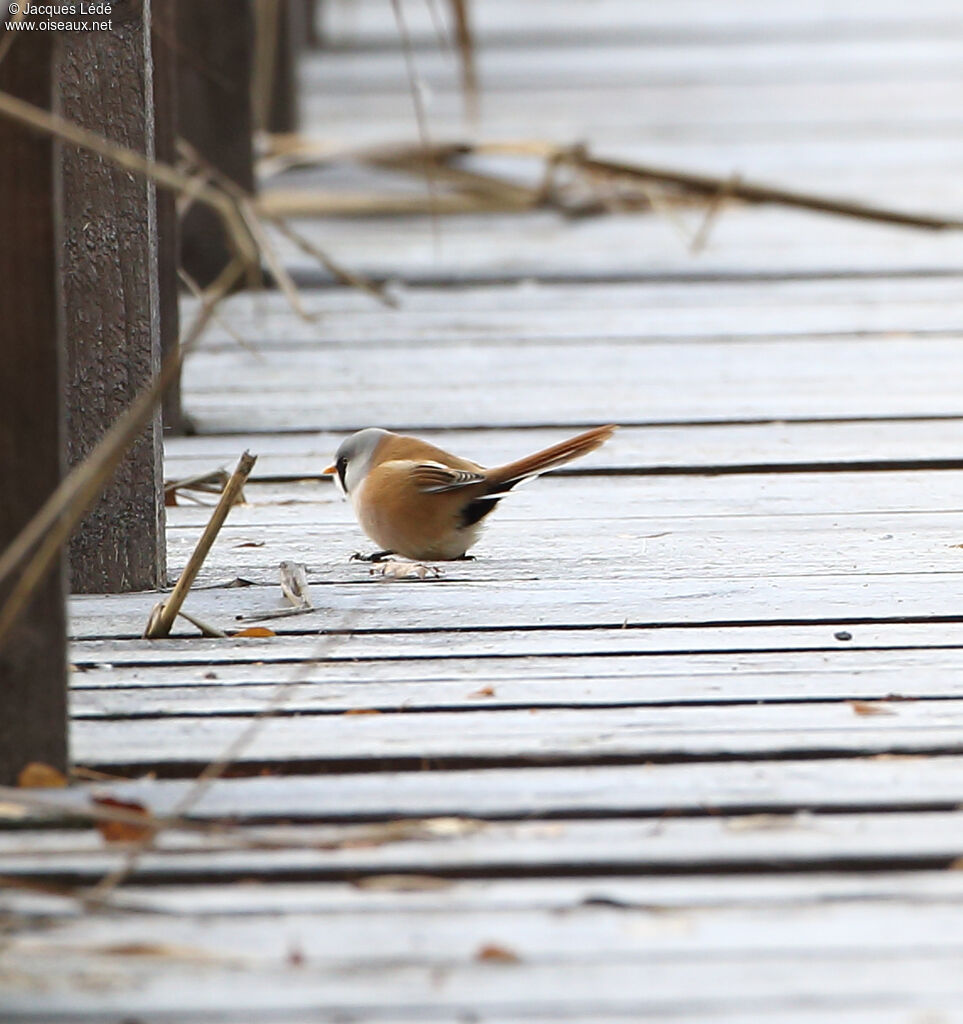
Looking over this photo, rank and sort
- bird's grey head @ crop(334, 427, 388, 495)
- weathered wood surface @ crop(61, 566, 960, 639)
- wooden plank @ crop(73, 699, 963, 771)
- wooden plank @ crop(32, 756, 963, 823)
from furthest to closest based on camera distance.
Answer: bird's grey head @ crop(334, 427, 388, 495) → weathered wood surface @ crop(61, 566, 960, 639) → wooden plank @ crop(73, 699, 963, 771) → wooden plank @ crop(32, 756, 963, 823)

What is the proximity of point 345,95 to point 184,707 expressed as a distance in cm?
655

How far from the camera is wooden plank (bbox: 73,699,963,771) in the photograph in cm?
165

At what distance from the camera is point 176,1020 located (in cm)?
121

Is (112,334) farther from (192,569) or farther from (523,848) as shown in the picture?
(523,848)

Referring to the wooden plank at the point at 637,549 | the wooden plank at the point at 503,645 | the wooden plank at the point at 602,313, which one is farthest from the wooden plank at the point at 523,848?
the wooden plank at the point at 602,313

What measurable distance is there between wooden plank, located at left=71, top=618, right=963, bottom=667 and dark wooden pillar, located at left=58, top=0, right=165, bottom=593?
9.2 inches

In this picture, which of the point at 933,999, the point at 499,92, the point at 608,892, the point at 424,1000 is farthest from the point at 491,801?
the point at 499,92

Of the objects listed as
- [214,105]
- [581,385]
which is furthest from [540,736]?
[214,105]

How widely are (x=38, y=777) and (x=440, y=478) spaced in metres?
0.94

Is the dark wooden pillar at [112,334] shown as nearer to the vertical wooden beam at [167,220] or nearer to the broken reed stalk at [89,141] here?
the vertical wooden beam at [167,220]

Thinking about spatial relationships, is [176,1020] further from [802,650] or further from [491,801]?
[802,650]

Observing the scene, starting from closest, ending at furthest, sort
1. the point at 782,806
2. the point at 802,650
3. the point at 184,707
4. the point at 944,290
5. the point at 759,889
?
the point at 759,889 → the point at 782,806 → the point at 184,707 → the point at 802,650 → the point at 944,290

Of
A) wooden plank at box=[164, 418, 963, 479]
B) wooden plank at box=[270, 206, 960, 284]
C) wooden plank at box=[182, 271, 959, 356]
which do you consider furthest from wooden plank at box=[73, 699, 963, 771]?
wooden plank at box=[270, 206, 960, 284]

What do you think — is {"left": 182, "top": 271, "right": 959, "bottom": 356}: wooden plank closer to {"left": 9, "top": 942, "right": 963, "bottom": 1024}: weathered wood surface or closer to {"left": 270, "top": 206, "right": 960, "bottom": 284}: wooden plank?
{"left": 270, "top": 206, "right": 960, "bottom": 284}: wooden plank
